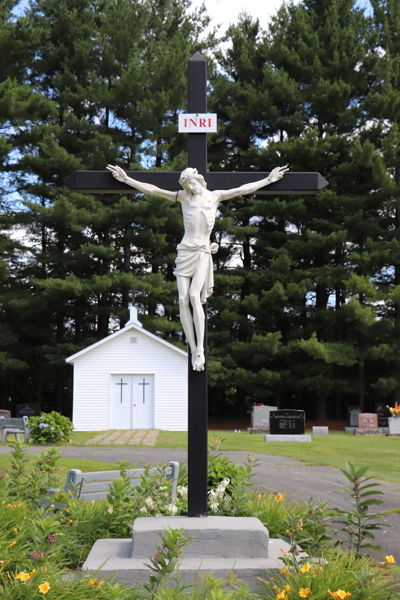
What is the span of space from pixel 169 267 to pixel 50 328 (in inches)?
266

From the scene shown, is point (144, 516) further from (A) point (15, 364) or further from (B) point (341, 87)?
(B) point (341, 87)

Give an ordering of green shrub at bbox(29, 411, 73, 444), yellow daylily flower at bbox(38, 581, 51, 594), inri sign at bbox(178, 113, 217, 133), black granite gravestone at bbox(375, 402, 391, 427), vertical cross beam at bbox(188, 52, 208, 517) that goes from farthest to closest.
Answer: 1. black granite gravestone at bbox(375, 402, 391, 427)
2. green shrub at bbox(29, 411, 73, 444)
3. inri sign at bbox(178, 113, 217, 133)
4. vertical cross beam at bbox(188, 52, 208, 517)
5. yellow daylily flower at bbox(38, 581, 51, 594)

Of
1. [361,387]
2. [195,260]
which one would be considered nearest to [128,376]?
[361,387]

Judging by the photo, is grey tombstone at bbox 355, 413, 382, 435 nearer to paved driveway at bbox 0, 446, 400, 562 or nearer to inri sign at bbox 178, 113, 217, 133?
paved driveway at bbox 0, 446, 400, 562

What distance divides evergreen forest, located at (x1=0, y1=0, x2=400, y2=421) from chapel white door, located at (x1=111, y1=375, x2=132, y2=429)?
397 cm

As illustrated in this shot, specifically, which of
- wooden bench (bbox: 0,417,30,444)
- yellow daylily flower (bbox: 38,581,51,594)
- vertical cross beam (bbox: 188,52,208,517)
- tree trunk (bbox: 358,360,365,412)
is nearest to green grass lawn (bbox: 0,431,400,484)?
wooden bench (bbox: 0,417,30,444)

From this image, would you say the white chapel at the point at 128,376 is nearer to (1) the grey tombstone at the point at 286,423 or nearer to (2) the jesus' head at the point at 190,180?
(1) the grey tombstone at the point at 286,423

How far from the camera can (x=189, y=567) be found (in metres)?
4.43

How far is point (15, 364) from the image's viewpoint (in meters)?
27.4

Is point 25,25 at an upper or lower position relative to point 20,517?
upper

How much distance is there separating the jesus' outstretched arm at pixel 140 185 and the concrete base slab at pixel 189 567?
2.92 m

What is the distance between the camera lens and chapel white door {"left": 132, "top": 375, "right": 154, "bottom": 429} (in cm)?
2366

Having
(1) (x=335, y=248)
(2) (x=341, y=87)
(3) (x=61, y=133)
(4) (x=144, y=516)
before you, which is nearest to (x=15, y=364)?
(3) (x=61, y=133)

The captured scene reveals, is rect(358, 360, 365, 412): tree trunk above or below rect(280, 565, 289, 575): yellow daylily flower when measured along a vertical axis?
above
